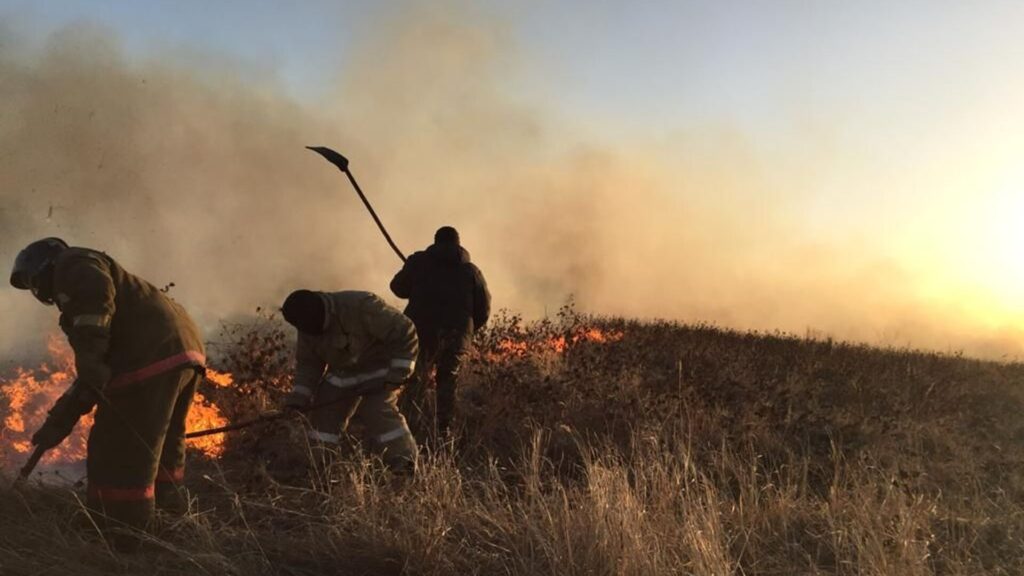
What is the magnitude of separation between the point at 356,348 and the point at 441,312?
52.3 inches

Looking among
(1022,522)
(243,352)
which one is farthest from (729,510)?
(243,352)

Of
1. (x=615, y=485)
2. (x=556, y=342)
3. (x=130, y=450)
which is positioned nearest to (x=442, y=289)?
(x=615, y=485)

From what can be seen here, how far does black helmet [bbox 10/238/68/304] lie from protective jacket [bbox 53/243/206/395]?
0.17m

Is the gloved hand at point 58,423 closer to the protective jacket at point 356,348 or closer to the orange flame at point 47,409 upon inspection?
the protective jacket at point 356,348

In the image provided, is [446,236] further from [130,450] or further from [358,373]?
[130,450]

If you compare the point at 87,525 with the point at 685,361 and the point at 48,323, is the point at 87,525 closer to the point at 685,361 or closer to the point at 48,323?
the point at 48,323

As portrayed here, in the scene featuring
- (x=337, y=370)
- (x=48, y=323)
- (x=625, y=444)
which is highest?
(x=48, y=323)

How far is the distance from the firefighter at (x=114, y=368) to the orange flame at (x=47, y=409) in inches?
62.3

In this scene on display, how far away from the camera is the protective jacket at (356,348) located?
4.51 meters

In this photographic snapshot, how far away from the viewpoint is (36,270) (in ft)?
11.2

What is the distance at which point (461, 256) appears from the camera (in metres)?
5.94

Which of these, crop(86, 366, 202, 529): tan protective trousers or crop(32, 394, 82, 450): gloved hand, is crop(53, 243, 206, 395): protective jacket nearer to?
crop(86, 366, 202, 529): tan protective trousers

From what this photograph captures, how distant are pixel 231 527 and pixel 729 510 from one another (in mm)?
2948

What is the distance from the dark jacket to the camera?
583 centimetres
